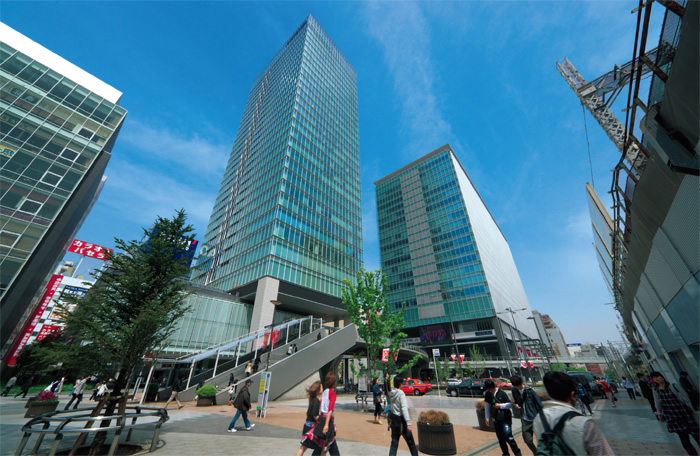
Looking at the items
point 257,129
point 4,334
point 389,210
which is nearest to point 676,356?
point 4,334

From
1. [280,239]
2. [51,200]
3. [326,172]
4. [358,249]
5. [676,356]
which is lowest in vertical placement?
[676,356]

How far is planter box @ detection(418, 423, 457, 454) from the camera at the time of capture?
7.19m

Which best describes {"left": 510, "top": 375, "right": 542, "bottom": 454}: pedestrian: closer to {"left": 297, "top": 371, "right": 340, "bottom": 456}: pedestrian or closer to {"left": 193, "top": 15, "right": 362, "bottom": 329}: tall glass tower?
{"left": 297, "top": 371, "right": 340, "bottom": 456}: pedestrian

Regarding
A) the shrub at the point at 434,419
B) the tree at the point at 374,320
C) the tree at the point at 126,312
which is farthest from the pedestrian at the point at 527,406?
the tree at the point at 374,320

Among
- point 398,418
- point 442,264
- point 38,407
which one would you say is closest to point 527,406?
point 398,418

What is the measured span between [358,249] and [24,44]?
48.8 meters

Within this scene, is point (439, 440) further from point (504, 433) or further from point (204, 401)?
point (204, 401)

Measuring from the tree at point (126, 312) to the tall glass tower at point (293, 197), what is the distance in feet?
73.2

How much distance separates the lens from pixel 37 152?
2336 centimetres

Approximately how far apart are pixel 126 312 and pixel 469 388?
29721 mm

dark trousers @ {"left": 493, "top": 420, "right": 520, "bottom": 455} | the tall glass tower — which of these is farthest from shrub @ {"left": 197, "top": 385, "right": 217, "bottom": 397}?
dark trousers @ {"left": 493, "top": 420, "right": 520, "bottom": 455}

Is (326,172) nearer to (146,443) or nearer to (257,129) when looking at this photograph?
(257,129)

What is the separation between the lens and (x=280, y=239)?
121 ft

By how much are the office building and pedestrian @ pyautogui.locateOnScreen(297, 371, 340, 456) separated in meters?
9.33
